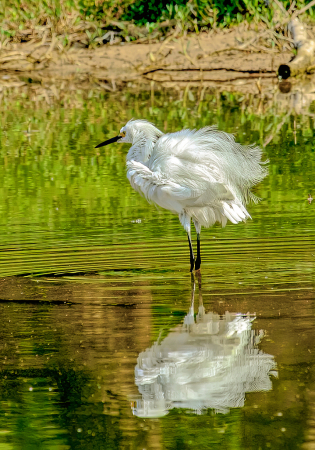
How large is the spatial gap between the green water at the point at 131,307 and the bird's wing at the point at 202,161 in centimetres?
71

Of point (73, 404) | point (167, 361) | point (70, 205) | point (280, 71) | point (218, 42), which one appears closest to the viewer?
point (73, 404)

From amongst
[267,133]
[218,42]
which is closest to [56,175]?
[267,133]

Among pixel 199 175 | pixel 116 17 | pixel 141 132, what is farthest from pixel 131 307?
pixel 116 17

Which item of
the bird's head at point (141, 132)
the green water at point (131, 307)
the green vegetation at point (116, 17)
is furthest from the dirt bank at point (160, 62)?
the bird's head at point (141, 132)

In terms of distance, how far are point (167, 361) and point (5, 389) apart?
956 mm

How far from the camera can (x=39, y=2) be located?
29.9 metres

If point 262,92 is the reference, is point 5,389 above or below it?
below

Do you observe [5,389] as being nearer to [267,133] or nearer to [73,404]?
[73,404]

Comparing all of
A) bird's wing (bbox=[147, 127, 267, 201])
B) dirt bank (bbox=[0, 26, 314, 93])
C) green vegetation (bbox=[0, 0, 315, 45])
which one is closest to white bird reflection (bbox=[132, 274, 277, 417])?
bird's wing (bbox=[147, 127, 267, 201])

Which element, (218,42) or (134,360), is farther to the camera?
(218,42)

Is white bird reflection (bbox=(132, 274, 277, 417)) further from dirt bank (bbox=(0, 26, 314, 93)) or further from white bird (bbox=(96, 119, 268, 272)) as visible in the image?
dirt bank (bbox=(0, 26, 314, 93))

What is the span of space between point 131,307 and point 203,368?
1.64 metres

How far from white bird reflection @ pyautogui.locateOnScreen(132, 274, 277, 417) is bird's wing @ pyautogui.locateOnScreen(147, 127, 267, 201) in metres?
1.93

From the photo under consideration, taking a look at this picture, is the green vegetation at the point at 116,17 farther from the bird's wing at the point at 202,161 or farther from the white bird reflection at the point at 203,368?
the white bird reflection at the point at 203,368
